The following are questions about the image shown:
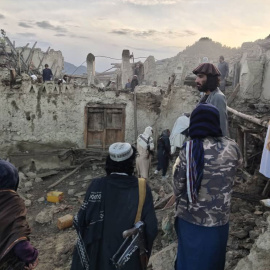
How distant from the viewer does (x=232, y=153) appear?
2.20 metres

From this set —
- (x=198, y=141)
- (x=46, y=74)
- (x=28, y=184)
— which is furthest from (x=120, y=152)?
(x=46, y=74)

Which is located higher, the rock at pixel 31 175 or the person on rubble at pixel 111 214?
the person on rubble at pixel 111 214

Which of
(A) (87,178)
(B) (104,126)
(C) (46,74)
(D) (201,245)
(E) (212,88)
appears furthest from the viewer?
(C) (46,74)

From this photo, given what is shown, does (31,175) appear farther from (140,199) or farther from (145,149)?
(140,199)

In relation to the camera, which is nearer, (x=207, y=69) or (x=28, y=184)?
(x=207, y=69)

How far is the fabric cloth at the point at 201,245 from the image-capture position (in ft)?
7.41

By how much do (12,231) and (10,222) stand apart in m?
0.07

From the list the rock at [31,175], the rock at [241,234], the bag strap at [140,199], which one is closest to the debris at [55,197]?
the rock at [31,175]

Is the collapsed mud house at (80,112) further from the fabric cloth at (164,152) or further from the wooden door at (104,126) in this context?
the fabric cloth at (164,152)

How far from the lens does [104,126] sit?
31.6 feet

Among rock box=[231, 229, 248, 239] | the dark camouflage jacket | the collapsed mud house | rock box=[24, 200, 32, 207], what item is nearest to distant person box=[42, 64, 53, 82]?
the collapsed mud house

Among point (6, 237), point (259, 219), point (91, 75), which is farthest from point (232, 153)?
point (91, 75)

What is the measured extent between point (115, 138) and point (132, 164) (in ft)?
24.4

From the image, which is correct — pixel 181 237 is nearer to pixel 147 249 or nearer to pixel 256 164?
pixel 147 249
